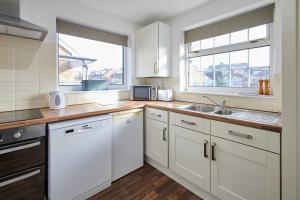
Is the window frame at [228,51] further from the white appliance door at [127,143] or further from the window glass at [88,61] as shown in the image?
the window glass at [88,61]

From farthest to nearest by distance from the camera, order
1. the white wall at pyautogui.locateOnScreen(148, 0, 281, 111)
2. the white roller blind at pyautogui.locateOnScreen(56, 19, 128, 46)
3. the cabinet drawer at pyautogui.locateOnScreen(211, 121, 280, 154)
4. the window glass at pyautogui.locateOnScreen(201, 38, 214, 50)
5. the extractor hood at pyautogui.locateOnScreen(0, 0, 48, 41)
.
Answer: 1. the window glass at pyautogui.locateOnScreen(201, 38, 214, 50)
2. the white roller blind at pyautogui.locateOnScreen(56, 19, 128, 46)
3. the white wall at pyautogui.locateOnScreen(148, 0, 281, 111)
4. the extractor hood at pyautogui.locateOnScreen(0, 0, 48, 41)
5. the cabinet drawer at pyautogui.locateOnScreen(211, 121, 280, 154)

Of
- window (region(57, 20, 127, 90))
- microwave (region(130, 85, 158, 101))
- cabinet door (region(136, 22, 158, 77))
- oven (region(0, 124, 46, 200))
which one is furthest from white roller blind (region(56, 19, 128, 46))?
oven (region(0, 124, 46, 200))

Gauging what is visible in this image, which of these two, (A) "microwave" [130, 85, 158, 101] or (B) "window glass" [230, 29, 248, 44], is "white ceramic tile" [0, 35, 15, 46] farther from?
(B) "window glass" [230, 29, 248, 44]

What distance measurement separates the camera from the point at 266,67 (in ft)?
5.81

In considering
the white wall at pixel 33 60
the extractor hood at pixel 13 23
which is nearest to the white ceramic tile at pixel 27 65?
the white wall at pixel 33 60

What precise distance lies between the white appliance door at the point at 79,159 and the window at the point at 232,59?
5.07 feet

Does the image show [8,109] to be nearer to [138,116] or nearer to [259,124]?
[138,116]

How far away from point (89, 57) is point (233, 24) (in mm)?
1975

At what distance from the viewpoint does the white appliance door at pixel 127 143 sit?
187 cm

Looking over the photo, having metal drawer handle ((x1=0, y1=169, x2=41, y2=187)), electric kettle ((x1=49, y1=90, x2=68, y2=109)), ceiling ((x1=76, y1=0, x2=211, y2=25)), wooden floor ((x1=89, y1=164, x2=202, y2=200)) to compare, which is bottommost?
wooden floor ((x1=89, y1=164, x2=202, y2=200))

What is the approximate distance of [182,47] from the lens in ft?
8.21

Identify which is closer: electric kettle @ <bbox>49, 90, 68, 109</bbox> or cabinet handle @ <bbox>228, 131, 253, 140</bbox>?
cabinet handle @ <bbox>228, 131, 253, 140</bbox>

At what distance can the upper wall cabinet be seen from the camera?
2434 millimetres

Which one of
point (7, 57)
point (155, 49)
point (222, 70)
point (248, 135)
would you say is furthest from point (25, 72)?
point (222, 70)
